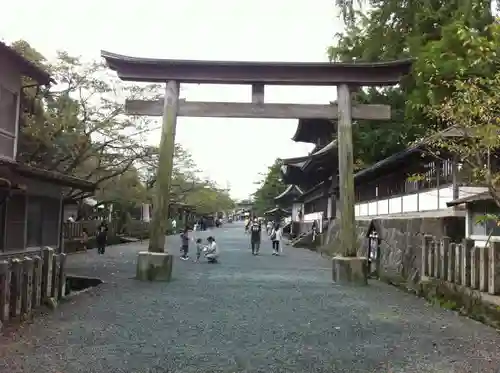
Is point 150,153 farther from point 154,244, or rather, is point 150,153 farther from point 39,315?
point 39,315

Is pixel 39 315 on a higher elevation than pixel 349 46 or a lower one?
lower

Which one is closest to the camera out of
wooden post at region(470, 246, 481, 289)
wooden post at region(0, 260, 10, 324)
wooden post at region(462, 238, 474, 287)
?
wooden post at region(0, 260, 10, 324)

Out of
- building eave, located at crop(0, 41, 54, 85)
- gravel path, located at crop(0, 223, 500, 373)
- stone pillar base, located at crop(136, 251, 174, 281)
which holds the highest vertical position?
building eave, located at crop(0, 41, 54, 85)

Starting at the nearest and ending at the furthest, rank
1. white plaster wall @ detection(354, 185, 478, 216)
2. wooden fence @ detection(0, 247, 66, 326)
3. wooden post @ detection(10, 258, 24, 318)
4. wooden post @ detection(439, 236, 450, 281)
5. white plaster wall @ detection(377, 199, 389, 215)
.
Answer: wooden fence @ detection(0, 247, 66, 326), wooden post @ detection(10, 258, 24, 318), wooden post @ detection(439, 236, 450, 281), white plaster wall @ detection(354, 185, 478, 216), white plaster wall @ detection(377, 199, 389, 215)

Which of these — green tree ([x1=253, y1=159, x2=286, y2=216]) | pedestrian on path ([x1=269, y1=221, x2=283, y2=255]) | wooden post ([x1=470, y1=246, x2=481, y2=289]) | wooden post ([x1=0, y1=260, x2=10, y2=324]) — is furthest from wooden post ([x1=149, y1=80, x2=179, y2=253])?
green tree ([x1=253, y1=159, x2=286, y2=216])

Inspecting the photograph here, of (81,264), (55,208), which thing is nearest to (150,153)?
(81,264)

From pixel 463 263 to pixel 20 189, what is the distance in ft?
34.9

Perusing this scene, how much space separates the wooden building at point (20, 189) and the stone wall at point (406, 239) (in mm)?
10062

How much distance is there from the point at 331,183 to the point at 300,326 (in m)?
25.8

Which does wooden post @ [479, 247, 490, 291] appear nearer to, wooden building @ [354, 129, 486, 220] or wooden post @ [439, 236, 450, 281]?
wooden post @ [439, 236, 450, 281]

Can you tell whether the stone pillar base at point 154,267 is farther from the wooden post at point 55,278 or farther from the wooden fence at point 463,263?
the wooden fence at point 463,263

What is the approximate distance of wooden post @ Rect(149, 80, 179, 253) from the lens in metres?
15.0

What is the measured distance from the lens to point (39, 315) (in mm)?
9312

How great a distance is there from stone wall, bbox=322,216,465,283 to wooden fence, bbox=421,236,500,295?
907 millimetres
